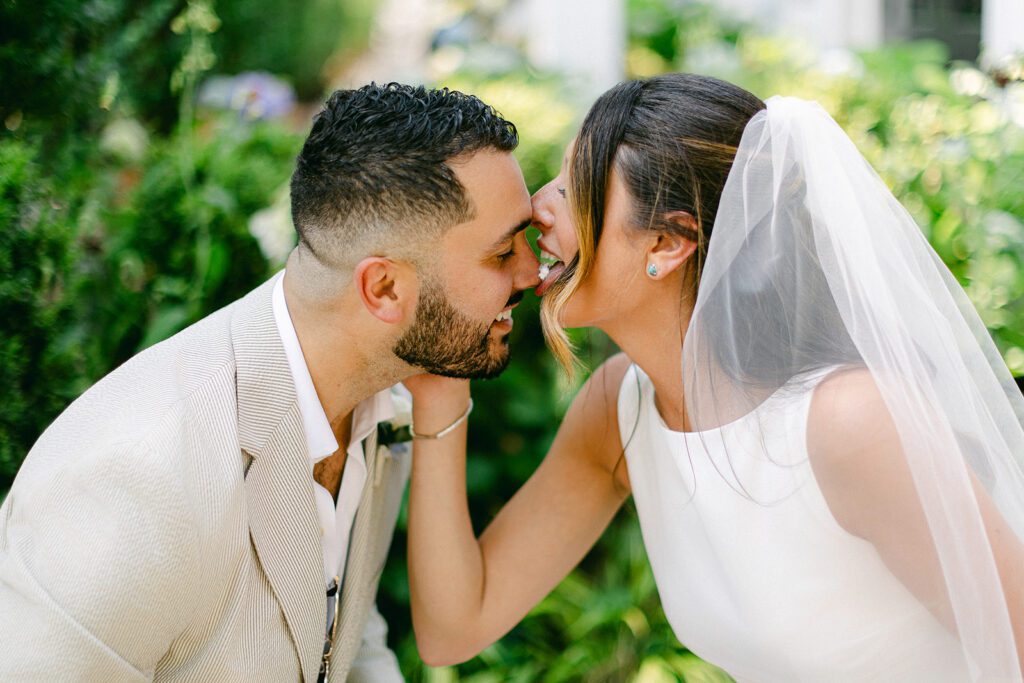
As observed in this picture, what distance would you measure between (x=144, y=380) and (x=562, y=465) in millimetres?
1143

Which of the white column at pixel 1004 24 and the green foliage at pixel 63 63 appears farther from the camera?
the white column at pixel 1004 24

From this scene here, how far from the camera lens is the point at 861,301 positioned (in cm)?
204

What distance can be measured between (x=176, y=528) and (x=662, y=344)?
1.19 meters

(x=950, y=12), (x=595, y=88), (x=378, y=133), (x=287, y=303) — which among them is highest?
(x=378, y=133)

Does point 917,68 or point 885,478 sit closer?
point 885,478

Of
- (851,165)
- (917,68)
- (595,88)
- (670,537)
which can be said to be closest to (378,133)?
(851,165)

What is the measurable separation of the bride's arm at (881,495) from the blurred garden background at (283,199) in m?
0.99

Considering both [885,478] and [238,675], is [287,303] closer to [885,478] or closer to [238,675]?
[238,675]

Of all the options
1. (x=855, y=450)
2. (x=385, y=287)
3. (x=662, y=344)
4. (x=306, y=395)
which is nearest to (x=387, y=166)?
(x=385, y=287)

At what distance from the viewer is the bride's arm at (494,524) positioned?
2.42 m

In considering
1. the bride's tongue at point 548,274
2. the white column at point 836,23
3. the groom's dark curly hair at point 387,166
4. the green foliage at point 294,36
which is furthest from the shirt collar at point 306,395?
the green foliage at point 294,36

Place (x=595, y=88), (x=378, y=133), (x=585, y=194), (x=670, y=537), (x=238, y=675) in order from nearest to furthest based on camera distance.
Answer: (x=238, y=675) → (x=378, y=133) → (x=585, y=194) → (x=670, y=537) → (x=595, y=88)

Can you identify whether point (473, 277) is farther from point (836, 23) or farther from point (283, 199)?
point (836, 23)

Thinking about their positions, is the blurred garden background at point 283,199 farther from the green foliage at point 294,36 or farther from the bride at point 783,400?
the green foliage at point 294,36
